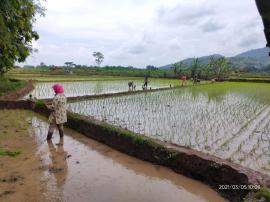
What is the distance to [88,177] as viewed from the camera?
5.21 m

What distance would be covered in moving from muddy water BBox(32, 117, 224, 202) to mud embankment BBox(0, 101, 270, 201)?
16 cm

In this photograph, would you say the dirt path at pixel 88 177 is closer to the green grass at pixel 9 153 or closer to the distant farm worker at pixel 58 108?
the green grass at pixel 9 153

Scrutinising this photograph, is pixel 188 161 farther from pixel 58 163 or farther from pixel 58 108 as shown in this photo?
pixel 58 108

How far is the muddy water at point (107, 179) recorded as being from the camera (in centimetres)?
447

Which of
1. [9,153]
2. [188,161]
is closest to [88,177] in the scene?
[188,161]

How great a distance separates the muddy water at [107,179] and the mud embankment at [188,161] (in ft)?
0.52

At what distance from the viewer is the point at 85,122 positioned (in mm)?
8555

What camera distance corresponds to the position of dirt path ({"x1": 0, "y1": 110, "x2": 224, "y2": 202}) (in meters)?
4.46

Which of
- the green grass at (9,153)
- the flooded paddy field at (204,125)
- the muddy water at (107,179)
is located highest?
the flooded paddy field at (204,125)

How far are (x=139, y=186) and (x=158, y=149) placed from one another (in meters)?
1.23

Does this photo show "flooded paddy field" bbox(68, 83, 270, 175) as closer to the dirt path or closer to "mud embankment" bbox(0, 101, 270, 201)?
"mud embankment" bbox(0, 101, 270, 201)

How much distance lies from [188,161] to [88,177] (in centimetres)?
177

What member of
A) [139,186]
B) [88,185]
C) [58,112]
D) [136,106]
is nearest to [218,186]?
[139,186]

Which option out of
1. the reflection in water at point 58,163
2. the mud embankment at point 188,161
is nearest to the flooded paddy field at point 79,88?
the reflection in water at point 58,163
